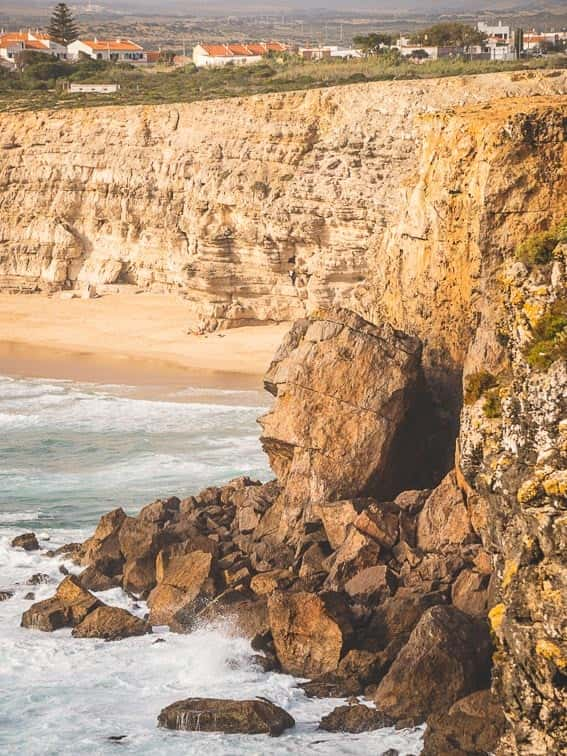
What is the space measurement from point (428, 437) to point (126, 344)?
78.2 feet

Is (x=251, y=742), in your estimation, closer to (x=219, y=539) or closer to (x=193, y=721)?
(x=193, y=721)

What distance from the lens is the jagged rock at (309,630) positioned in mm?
18156

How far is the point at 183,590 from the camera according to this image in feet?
68.5

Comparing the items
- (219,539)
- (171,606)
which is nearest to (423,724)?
(171,606)

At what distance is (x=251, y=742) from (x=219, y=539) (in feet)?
19.8

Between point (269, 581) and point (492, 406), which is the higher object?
point (492, 406)

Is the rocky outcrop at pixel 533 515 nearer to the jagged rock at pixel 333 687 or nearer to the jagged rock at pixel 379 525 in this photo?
the jagged rock at pixel 333 687

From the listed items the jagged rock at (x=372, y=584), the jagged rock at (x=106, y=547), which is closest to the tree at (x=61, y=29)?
the jagged rock at (x=106, y=547)

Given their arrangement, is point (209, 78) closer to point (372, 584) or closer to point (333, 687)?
point (372, 584)

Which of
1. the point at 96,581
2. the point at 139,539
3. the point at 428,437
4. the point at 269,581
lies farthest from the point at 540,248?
the point at 96,581

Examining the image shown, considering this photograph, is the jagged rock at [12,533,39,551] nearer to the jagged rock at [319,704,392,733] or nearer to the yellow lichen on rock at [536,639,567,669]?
the jagged rock at [319,704,392,733]

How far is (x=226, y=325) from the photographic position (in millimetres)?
45562

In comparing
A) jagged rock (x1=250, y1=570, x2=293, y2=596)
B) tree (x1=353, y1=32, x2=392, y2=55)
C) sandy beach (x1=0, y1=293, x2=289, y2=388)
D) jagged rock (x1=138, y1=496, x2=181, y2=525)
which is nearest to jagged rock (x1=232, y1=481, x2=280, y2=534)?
jagged rock (x1=138, y1=496, x2=181, y2=525)

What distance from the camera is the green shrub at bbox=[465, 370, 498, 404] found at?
16328mm
